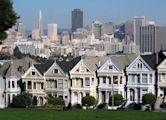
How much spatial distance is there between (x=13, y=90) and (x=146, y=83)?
11516mm

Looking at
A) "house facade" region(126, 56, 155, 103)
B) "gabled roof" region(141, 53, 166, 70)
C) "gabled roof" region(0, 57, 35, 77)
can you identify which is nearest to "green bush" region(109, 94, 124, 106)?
"house facade" region(126, 56, 155, 103)

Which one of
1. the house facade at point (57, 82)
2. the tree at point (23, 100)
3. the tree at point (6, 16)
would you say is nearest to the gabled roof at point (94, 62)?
the house facade at point (57, 82)

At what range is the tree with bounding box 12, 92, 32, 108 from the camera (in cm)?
4562

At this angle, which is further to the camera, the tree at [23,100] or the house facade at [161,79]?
the tree at [23,100]

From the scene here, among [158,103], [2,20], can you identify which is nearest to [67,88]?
[158,103]

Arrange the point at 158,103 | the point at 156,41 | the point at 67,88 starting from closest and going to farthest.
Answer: the point at 158,103 → the point at 67,88 → the point at 156,41

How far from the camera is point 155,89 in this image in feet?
148

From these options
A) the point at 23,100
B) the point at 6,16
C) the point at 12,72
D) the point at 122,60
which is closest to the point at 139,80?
the point at 122,60

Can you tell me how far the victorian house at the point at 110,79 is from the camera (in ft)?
152

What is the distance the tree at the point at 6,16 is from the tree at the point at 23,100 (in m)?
20.5

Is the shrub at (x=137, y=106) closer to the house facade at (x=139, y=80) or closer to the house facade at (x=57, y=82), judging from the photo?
the house facade at (x=139, y=80)

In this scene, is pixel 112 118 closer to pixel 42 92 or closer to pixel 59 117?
pixel 59 117

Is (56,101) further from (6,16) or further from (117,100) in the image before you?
(6,16)

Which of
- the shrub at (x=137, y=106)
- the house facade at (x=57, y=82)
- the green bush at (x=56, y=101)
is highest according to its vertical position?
the house facade at (x=57, y=82)
